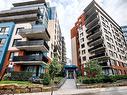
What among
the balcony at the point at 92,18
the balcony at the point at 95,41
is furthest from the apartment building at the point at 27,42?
the balcony at the point at 92,18

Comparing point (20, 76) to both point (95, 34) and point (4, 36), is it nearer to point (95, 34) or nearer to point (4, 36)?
point (4, 36)

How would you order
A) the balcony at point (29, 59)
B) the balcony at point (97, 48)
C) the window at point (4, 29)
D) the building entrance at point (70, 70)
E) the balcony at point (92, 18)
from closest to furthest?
the balcony at point (29, 59) → the window at point (4, 29) → the building entrance at point (70, 70) → the balcony at point (97, 48) → the balcony at point (92, 18)

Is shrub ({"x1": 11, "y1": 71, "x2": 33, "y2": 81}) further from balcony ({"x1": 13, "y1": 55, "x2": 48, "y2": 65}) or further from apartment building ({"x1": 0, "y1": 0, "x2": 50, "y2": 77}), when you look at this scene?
balcony ({"x1": 13, "y1": 55, "x2": 48, "y2": 65})

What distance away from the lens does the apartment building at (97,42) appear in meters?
52.8

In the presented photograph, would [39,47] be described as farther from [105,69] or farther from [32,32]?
[105,69]

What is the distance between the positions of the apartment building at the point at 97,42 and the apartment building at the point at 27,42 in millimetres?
26231

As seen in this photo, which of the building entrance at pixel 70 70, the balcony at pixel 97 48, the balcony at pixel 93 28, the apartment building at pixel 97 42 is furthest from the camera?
the balcony at pixel 93 28

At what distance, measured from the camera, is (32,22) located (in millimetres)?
37656

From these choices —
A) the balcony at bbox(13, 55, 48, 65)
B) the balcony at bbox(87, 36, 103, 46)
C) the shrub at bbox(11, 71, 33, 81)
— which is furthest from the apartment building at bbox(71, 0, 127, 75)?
the shrub at bbox(11, 71, 33, 81)

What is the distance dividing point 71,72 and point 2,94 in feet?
125

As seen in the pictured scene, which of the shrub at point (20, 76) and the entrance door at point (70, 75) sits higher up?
the entrance door at point (70, 75)

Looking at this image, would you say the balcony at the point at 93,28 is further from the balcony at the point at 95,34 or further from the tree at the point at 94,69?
the tree at the point at 94,69

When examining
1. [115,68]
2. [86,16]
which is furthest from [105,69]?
[86,16]

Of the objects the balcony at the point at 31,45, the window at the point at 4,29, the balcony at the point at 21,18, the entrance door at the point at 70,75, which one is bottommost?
the entrance door at the point at 70,75
